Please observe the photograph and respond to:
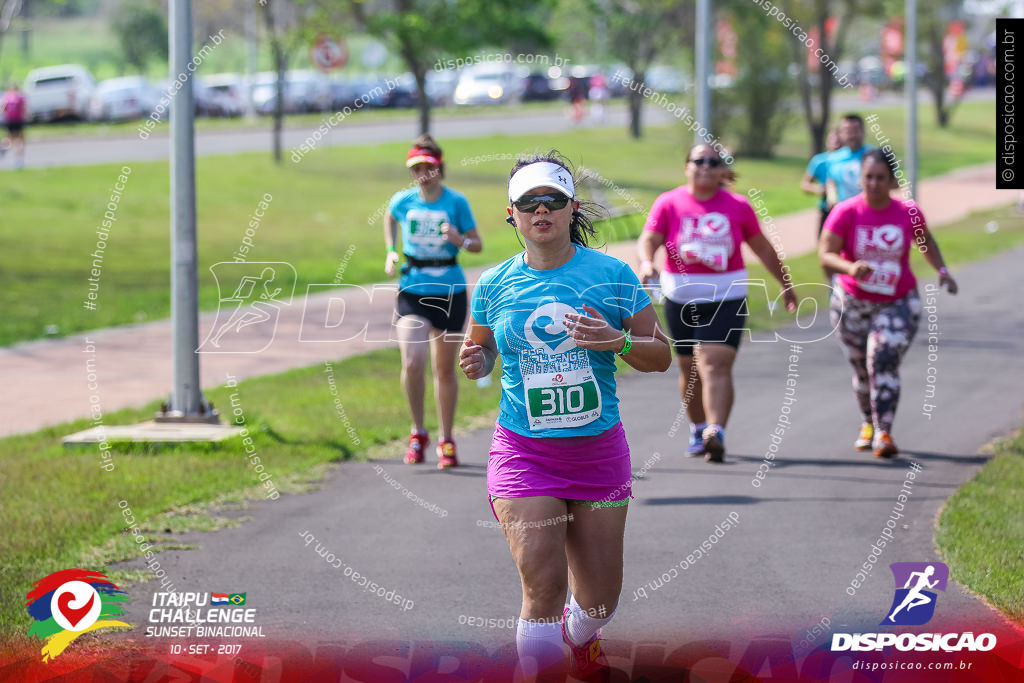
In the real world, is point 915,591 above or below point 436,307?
below

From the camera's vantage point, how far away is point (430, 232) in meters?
8.56

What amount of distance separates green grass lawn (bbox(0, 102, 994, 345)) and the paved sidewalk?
0.71 metres

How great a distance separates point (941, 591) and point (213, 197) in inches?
844

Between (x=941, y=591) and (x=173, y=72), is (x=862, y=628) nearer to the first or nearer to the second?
(x=941, y=591)

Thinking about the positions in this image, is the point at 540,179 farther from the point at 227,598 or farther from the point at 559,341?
the point at 227,598

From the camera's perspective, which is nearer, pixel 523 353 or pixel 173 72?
pixel 523 353

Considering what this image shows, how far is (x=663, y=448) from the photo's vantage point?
909 cm

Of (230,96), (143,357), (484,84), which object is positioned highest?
(484,84)

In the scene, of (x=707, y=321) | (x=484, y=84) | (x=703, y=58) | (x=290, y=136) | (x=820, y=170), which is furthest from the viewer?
(x=484, y=84)

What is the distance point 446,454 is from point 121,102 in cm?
3719

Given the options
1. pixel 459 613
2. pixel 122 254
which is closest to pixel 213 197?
pixel 122 254

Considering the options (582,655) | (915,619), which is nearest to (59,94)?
(915,619)

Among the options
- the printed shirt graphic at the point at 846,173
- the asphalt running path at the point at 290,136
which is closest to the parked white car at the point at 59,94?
the asphalt running path at the point at 290,136

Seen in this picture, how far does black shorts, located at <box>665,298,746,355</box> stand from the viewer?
27.8 feet
